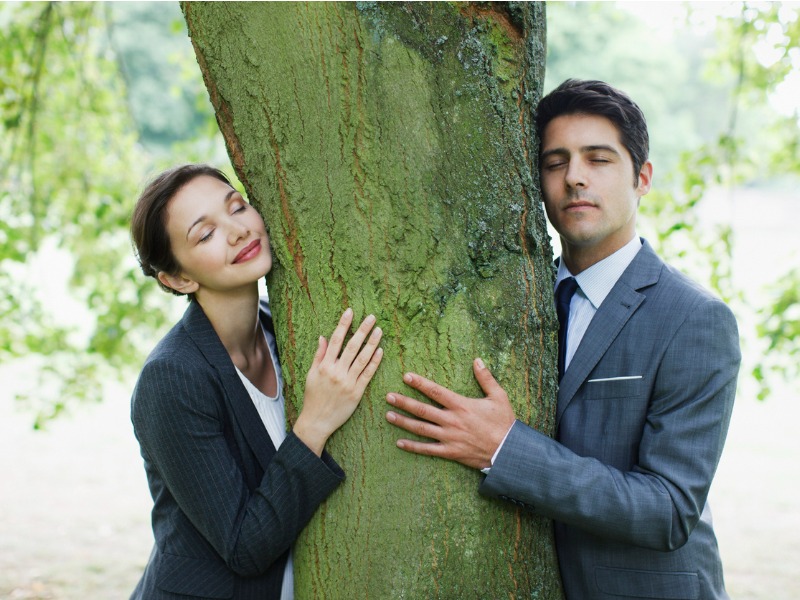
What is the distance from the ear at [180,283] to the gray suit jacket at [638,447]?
1.11 meters

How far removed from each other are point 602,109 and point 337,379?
1278 millimetres

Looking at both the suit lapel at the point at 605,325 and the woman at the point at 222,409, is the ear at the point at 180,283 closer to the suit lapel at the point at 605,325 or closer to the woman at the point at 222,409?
the woman at the point at 222,409

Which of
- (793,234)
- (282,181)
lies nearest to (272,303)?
(282,181)

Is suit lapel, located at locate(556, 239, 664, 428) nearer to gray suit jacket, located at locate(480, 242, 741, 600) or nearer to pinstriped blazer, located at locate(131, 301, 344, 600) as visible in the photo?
gray suit jacket, located at locate(480, 242, 741, 600)

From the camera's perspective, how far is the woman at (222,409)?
194cm

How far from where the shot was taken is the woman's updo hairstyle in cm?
231

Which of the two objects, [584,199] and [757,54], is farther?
[757,54]

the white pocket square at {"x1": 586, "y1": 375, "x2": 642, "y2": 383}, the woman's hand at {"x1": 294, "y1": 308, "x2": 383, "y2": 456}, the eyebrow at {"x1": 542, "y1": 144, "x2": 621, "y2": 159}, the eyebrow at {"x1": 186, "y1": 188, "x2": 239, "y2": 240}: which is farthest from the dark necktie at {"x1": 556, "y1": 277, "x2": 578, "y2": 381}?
the eyebrow at {"x1": 186, "y1": 188, "x2": 239, "y2": 240}

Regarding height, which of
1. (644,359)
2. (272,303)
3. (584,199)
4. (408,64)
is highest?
(408,64)

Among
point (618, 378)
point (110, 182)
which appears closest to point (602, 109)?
point (618, 378)

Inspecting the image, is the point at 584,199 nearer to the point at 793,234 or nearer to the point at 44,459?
the point at 44,459

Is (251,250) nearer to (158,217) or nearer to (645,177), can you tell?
(158,217)

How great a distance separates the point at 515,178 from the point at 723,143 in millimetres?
3799

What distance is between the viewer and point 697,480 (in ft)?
6.51
